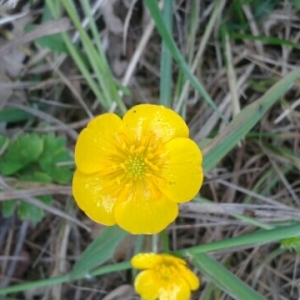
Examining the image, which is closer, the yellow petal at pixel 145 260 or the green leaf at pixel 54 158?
the yellow petal at pixel 145 260

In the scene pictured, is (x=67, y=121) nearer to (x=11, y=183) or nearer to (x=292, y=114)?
(x=11, y=183)

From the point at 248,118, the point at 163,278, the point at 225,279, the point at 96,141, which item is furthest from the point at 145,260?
the point at 248,118

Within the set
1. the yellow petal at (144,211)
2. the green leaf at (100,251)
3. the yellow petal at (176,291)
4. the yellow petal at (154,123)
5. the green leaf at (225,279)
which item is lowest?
the yellow petal at (176,291)

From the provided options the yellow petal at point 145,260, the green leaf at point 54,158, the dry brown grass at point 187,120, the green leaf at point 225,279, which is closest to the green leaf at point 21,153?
the green leaf at point 54,158

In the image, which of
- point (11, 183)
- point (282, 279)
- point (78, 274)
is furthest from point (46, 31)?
point (282, 279)

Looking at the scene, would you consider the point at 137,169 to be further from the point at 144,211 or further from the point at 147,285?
the point at 147,285

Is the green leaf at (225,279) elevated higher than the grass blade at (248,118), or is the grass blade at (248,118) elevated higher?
the grass blade at (248,118)

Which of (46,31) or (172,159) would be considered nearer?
(172,159)

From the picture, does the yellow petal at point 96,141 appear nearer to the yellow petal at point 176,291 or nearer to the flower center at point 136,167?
the flower center at point 136,167
